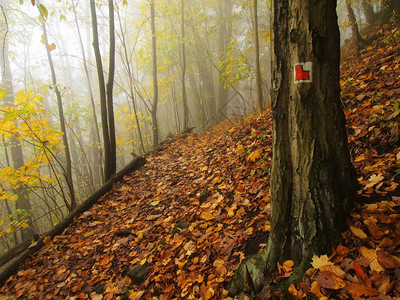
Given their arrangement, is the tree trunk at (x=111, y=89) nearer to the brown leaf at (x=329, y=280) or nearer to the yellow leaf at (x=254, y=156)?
the yellow leaf at (x=254, y=156)

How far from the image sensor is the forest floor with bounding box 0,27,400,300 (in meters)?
1.46

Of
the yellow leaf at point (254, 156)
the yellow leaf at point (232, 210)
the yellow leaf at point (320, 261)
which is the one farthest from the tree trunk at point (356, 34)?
the yellow leaf at point (320, 261)

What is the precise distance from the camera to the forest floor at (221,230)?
1461 mm

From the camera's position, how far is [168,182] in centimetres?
485

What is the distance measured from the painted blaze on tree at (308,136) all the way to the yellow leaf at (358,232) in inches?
2.3

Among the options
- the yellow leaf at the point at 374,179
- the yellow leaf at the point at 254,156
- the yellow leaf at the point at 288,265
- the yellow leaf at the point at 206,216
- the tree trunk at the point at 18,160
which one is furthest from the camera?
the tree trunk at the point at 18,160

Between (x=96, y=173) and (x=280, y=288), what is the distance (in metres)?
17.4

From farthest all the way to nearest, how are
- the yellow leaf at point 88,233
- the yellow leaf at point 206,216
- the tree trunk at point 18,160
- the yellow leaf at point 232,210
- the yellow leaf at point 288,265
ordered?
the tree trunk at point 18,160 → the yellow leaf at point 88,233 → the yellow leaf at point 206,216 → the yellow leaf at point 232,210 → the yellow leaf at point 288,265

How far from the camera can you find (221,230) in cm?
265

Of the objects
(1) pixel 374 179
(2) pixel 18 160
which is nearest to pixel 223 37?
(2) pixel 18 160

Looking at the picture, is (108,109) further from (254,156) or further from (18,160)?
(18,160)

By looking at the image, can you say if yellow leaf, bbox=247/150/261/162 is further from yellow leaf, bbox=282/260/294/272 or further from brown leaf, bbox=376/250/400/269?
brown leaf, bbox=376/250/400/269

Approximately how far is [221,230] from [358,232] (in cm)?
146

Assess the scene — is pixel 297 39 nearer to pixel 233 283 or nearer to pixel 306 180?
pixel 306 180
